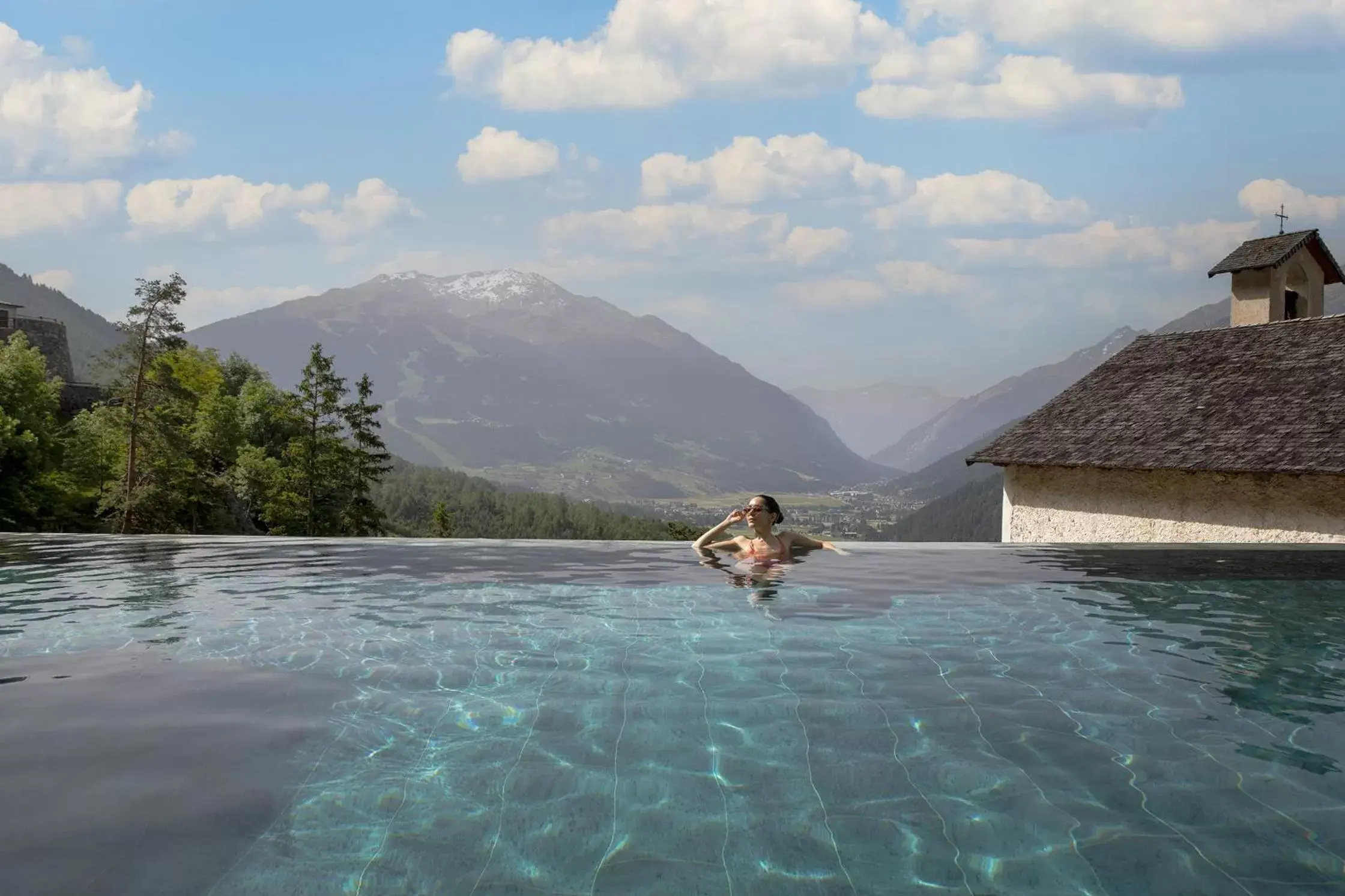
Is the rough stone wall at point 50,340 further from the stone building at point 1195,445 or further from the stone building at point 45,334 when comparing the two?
the stone building at point 1195,445

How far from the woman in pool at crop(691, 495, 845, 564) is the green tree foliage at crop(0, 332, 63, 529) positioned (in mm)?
33113

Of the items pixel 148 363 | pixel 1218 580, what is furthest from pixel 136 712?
pixel 148 363

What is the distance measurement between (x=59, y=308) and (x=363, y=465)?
172520mm

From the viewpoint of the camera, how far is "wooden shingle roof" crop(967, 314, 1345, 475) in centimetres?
1677

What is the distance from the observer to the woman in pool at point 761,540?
1000 cm

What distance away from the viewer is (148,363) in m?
34.4

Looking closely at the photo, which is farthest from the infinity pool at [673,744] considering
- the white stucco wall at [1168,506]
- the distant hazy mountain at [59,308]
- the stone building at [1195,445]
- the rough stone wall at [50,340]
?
the distant hazy mountain at [59,308]

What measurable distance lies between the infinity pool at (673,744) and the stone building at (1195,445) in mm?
9149

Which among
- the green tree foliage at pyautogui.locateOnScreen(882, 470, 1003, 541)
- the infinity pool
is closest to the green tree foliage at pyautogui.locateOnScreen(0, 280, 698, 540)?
the infinity pool

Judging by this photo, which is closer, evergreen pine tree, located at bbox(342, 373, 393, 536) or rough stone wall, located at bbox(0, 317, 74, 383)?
evergreen pine tree, located at bbox(342, 373, 393, 536)

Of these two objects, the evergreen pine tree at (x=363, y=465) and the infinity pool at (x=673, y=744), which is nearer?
the infinity pool at (x=673, y=744)

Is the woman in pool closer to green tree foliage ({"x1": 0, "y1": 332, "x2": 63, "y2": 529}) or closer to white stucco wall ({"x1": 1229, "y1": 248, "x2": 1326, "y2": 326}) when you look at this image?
white stucco wall ({"x1": 1229, "y1": 248, "x2": 1326, "y2": 326})

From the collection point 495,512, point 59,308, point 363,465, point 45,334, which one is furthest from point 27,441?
point 59,308

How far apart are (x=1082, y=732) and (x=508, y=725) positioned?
2.80 meters
